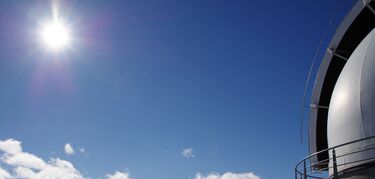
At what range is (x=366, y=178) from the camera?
9766 mm

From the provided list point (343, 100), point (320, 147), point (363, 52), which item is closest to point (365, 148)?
point (343, 100)

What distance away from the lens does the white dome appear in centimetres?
1048

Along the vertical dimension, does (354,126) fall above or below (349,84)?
below

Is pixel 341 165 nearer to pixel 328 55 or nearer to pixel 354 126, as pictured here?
pixel 354 126

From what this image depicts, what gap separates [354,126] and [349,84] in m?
1.49

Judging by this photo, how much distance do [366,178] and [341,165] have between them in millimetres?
1394

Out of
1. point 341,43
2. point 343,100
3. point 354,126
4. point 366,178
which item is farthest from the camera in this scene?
point 341,43

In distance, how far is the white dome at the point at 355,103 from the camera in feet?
34.4

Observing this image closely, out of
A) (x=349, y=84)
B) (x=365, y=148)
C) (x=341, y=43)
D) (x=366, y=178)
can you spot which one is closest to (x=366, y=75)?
(x=349, y=84)

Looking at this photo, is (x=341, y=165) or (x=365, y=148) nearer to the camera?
(x=365, y=148)

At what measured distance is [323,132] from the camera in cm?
1603

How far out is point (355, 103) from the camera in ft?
36.1

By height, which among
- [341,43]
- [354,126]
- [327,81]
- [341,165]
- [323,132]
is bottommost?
[341,165]

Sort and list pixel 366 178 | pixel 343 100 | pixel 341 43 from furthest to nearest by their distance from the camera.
Answer: pixel 341 43, pixel 343 100, pixel 366 178
